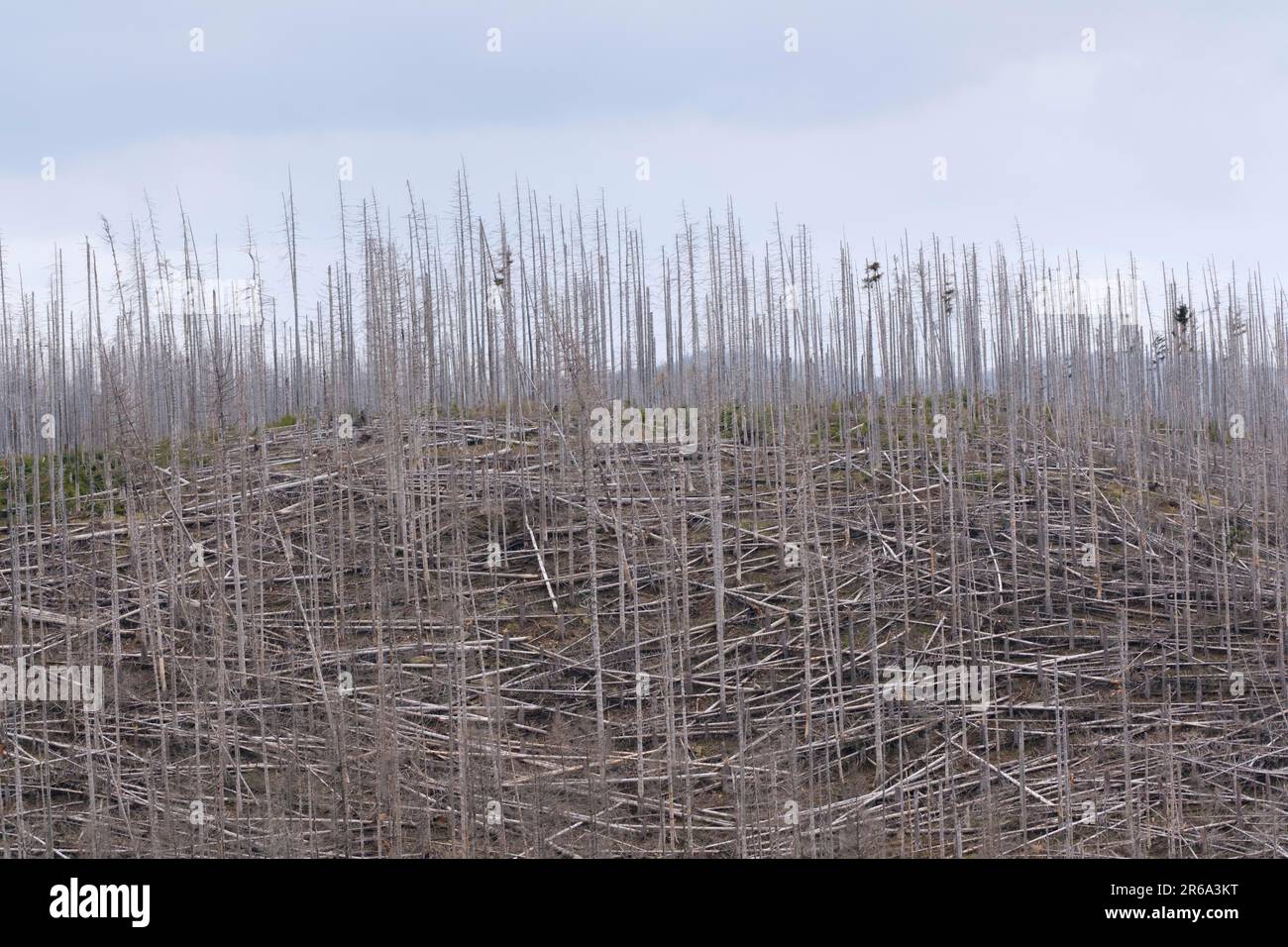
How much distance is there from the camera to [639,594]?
305 inches

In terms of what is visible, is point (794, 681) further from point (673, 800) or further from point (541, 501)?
point (541, 501)

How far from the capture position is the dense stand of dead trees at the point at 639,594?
6188 mm

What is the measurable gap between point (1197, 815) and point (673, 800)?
10.3ft

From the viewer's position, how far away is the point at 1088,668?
728cm

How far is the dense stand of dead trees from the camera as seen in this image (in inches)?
244
